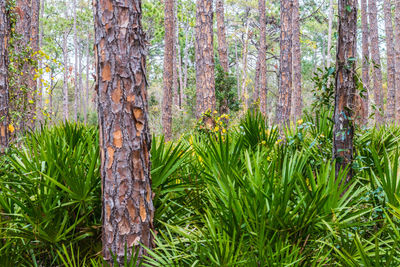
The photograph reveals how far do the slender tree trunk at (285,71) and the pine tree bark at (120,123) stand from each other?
812cm

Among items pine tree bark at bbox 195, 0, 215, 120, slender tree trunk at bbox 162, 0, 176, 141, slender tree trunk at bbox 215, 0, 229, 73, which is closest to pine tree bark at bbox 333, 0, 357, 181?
pine tree bark at bbox 195, 0, 215, 120

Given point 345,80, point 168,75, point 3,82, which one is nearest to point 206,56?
point 168,75

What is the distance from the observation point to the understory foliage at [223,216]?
7.20ft

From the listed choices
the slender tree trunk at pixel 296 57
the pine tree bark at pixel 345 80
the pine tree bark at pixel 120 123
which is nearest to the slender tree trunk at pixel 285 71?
the slender tree trunk at pixel 296 57

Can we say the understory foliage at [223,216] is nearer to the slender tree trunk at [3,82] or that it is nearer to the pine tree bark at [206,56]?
the slender tree trunk at [3,82]

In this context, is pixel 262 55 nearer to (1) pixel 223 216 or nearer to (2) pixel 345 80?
(2) pixel 345 80

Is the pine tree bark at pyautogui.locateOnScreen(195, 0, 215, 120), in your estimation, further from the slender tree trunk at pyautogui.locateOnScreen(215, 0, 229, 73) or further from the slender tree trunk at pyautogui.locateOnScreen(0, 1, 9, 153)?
the slender tree trunk at pyautogui.locateOnScreen(0, 1, 9, 153)

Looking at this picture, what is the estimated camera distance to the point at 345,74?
3.26m

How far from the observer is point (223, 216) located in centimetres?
241

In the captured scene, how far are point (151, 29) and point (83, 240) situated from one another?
86.9ft

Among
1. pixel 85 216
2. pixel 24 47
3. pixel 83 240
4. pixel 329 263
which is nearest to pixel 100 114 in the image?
pixel 85 216

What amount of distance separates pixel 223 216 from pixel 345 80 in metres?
1.82

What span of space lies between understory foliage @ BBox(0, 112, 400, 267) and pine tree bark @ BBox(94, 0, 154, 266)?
0.65 feet

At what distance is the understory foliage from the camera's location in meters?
2.20
